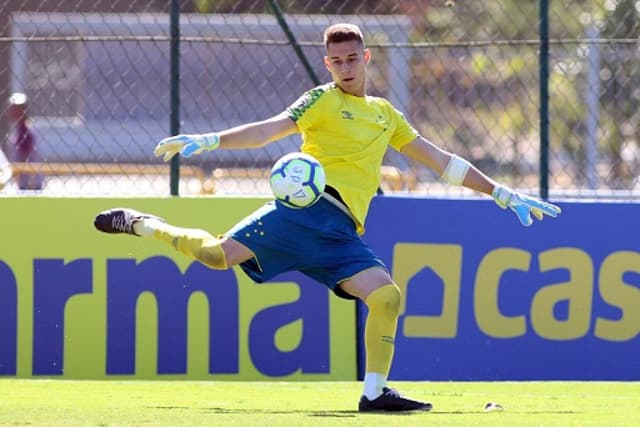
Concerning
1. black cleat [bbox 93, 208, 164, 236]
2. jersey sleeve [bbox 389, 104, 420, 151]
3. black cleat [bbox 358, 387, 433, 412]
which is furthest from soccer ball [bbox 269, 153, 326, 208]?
black cleat [bbox 358, 387, 433, 412]

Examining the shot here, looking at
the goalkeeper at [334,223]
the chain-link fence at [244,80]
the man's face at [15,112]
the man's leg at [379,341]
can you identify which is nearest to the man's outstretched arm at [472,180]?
the goalkeeper at [334,223]

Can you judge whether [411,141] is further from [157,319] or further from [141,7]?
[141,7]

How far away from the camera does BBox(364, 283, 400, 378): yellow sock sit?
7.87m

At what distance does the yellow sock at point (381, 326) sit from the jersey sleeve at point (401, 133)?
3.16ft

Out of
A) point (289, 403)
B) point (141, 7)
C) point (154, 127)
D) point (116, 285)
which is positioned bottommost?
point (289, 403)

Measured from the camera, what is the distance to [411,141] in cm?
848

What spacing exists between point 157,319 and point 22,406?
8.64 feet

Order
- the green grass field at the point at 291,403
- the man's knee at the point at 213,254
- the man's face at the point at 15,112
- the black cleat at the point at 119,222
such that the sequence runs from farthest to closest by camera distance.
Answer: the man's face at the point at 15,112 < the black cleat at the point at 119,222 < the man's knee at the point at 213,254 < the green grass field at the point at 291,403

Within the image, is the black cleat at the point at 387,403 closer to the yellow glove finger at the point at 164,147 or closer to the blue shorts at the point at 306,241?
the blue shorts at the point at 306,241

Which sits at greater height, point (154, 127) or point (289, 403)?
point (154, 127)

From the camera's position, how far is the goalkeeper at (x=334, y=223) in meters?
7.88

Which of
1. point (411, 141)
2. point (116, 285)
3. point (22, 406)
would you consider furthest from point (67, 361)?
point (411, 141)

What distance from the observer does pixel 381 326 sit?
310 inches

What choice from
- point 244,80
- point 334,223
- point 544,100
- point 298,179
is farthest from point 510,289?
point 244,80
